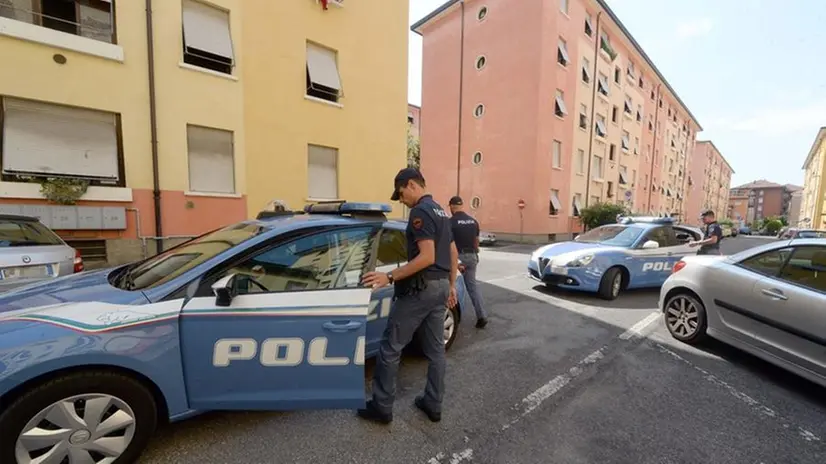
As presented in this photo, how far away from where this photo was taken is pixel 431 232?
7.70 ft

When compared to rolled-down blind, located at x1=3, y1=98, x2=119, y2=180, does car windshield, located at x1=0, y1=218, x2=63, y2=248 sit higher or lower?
lower

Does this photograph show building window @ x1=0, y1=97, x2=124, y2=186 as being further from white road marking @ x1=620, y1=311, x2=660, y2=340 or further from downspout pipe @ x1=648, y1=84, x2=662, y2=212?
downspout pipe @ x1=648, y1=84, x2=662, y2=212

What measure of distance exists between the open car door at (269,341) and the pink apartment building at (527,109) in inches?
675

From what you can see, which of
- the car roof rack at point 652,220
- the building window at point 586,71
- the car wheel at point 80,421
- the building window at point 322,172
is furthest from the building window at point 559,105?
the car wheel at point 80,421

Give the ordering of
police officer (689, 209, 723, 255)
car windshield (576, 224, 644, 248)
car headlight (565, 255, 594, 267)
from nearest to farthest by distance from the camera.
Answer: car headlight (565, 255, 594, 267)
car windshield (576, 224, 644, 248)
police officer (689, 209, 723, 255)

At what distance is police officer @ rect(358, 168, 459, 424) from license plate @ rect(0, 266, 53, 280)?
417cm

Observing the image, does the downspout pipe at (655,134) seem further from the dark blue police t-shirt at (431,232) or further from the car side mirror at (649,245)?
the dark blue police t-shirt at (431,232)

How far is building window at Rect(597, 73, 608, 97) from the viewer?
2163 cm

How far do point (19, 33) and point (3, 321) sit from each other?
7.74 m

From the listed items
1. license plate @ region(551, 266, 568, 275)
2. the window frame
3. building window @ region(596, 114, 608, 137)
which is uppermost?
building window @ region(596, 114, 608, 137)

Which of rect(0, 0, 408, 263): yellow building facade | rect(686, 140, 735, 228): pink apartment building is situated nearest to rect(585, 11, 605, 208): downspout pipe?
rect(0, 0, 408, 263): yellow building facade

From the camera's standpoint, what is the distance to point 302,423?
2.51 metres

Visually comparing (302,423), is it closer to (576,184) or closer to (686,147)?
(576,184)

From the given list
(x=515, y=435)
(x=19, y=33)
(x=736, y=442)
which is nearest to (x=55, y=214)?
(x=19, y=33)
